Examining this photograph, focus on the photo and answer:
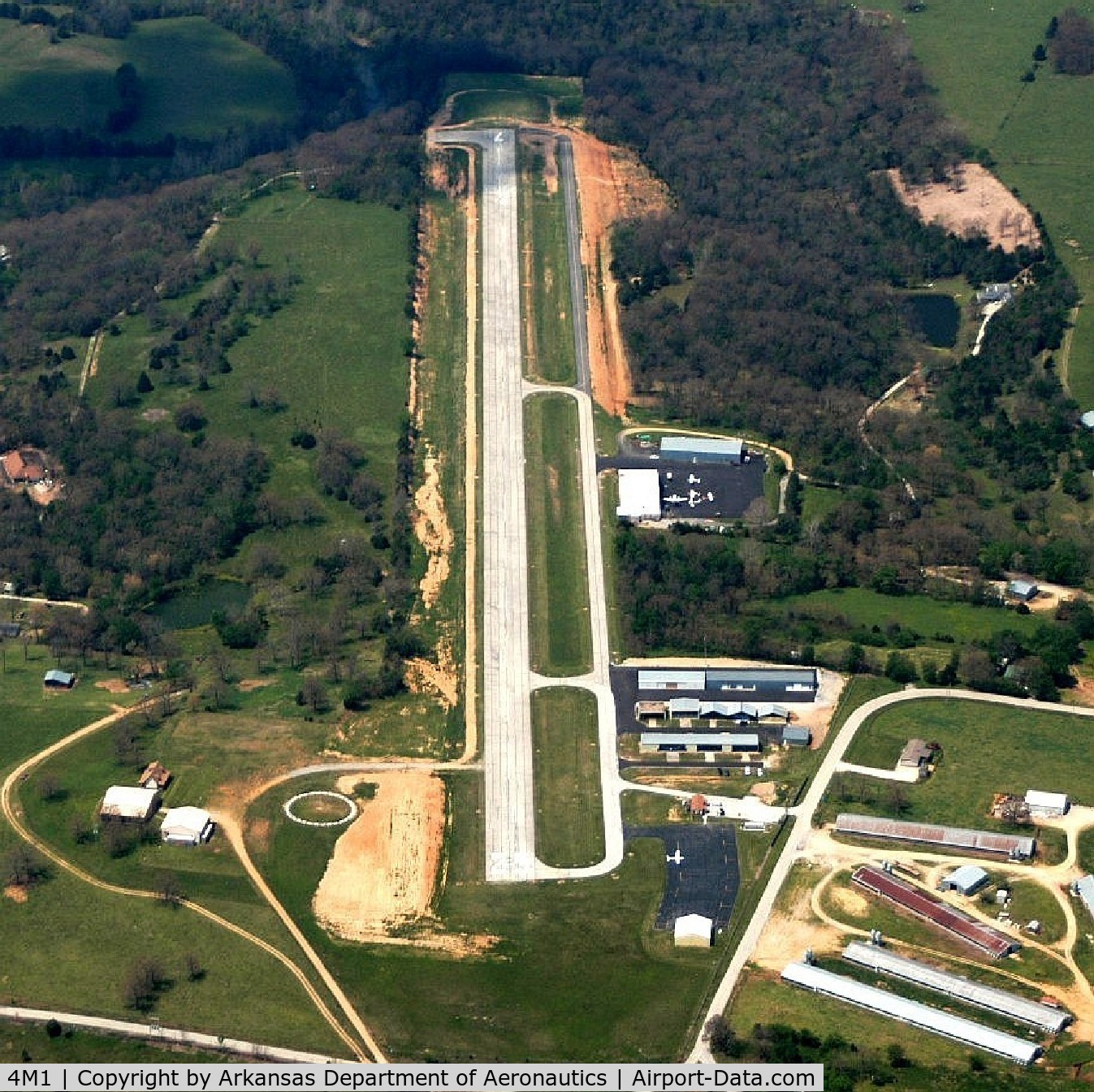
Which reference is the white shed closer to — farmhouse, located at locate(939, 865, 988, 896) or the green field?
the green field

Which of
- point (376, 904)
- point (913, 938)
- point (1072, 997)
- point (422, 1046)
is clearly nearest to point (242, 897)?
point (376, 904)

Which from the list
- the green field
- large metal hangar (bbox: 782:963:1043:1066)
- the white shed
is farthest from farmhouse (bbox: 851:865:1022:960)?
the green field

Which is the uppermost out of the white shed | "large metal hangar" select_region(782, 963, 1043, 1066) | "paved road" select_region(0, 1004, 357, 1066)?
"large metal hangar" select_region(782, 963, 1043, 1066)

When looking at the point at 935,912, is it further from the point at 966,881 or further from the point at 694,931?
the point at 694,931

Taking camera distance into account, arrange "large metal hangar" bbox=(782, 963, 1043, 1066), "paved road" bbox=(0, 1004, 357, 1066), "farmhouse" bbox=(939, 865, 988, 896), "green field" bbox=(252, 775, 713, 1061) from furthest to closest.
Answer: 1. "farmhouse" bbox=(939, 865, 988, 896)
2. "green field" bbox=(252, 775, 713, 1061)
3. "paved road" bbox=(0, 1004, 357, 1066)
4. "large metal hangar" bbox=(782, 963, 1043, 1066)

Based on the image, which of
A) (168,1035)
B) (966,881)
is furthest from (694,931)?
(168,1035)

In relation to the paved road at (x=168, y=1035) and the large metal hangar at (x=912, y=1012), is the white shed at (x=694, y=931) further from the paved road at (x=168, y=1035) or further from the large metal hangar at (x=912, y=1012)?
the paved road at (x=168, y=1035)

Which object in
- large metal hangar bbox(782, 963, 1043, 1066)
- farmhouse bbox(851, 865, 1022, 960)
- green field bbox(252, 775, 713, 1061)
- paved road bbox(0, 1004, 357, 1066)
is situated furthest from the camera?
farmhouse bbox(851, 865, 1022, 960)

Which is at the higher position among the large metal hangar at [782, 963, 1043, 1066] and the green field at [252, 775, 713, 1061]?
the large metal hangar at [782, 963, 1043, 1066]
